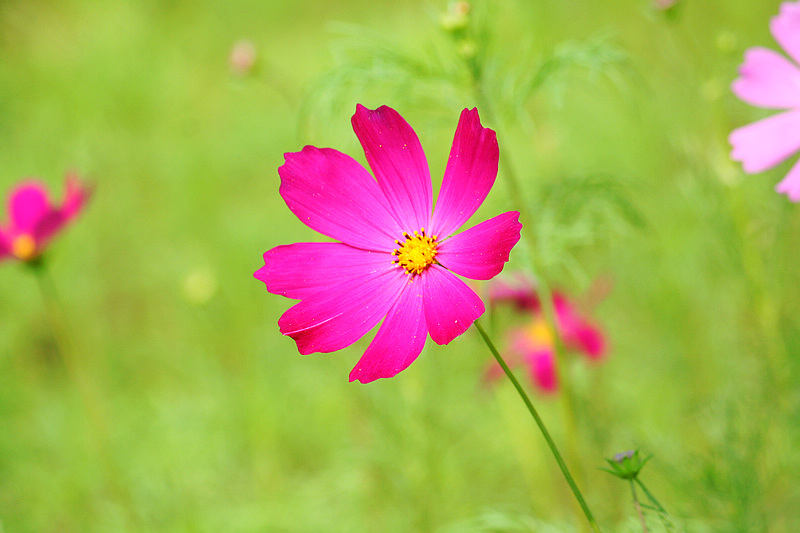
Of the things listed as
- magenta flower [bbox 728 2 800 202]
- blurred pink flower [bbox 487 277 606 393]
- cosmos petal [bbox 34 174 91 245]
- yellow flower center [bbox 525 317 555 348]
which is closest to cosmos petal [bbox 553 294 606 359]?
blurred pink flower [bbox 487 277 606 393]

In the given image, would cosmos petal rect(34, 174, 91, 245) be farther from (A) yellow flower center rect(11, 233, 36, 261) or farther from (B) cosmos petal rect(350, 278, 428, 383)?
(B) cosmos petal rect(350, 278, 428, 383)

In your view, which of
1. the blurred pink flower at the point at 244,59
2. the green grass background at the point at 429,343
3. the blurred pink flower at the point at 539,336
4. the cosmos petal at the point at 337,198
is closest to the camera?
the cosmos petal at the point at 337,198

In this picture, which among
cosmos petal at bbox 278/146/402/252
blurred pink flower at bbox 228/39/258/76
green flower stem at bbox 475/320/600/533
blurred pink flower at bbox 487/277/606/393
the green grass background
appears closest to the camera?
green flower stem at bbox 475/320/600/533

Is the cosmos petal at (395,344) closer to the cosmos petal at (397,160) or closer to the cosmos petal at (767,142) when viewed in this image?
the cosmos petal at (397,160)

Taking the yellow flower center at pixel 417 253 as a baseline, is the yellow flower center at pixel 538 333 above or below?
above

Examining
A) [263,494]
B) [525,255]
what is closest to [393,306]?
[525,255]

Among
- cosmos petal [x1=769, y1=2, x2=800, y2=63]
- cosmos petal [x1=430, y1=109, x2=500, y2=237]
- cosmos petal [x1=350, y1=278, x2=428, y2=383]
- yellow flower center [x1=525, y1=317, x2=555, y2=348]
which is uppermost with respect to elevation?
yellow flower center [x1=525, y1=317, x2=555, y2=348]

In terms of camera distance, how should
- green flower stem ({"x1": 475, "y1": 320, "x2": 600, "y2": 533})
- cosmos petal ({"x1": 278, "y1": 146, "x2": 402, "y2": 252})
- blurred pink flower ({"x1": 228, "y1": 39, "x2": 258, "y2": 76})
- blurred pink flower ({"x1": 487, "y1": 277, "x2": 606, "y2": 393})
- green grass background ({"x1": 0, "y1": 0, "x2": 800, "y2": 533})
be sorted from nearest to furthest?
green flower stem ({"x1": 475, "y1": 320, "x2": 600, "y2": 533}) < cosmos petal ({"x1": 278, "y1": 146, "x2": 402, "y2": 252}) < green grass background ({"x1": 0, "y1": 0, "x2": 800, "y2": 533}) < blurred pink flower ({"x1": 487, "y1": 277, "x2": 606, "y2": 393}) < blurred pink flower ({"x1": 228, "y1": 39, "x2": 258, "y2": 76})

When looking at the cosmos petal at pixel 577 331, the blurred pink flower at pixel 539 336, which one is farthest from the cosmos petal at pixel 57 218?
the cosmos petal at pixel 577 331
